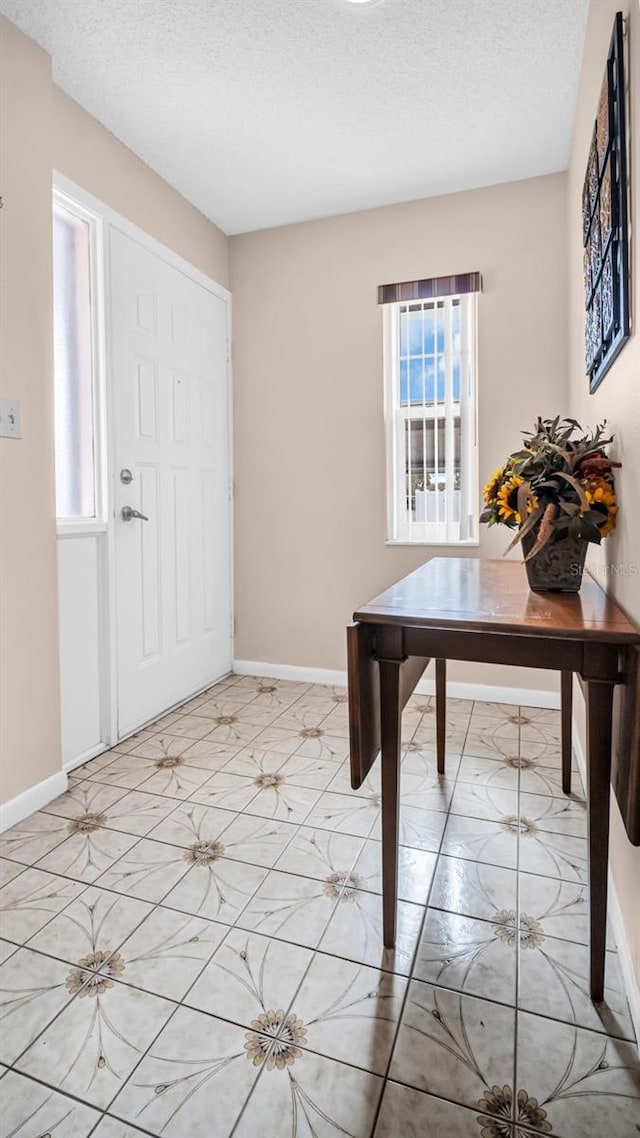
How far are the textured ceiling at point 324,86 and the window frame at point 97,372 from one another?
0.43m

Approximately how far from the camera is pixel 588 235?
1.73 meters

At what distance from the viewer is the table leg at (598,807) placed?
1.10 meters

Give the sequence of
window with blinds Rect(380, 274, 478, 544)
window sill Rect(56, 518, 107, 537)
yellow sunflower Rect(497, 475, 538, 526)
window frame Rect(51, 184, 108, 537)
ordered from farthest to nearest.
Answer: window with blinds Rect(380, 274, 478, 544) → window frame Rect(51, 184, 108, 537) → window sill Rect(56, 518, 107, 537) → yellow sunflower Rect(497, 475, 538, 526)

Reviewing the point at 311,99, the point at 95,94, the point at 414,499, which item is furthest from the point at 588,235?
the point at 95,94

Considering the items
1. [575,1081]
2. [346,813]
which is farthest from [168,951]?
[575,1081]

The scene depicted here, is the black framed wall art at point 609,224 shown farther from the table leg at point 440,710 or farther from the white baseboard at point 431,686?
the white baseboard at point 431,686

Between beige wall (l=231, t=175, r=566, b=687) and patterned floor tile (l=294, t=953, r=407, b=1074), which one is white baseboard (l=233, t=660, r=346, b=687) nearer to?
beige wall (l=231, t=175, r=566, b=687)

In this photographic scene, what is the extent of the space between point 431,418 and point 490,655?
2011mm

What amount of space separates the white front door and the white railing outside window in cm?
93

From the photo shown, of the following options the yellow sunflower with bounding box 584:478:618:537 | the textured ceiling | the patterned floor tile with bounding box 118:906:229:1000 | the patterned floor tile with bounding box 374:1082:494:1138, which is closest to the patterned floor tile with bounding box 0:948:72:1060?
the patterned floor tile with bounding box 118:906:229:1000

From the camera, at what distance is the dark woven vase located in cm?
139

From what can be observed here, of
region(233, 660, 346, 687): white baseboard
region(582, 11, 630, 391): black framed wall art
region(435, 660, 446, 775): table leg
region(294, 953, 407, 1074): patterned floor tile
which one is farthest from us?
region(233, 660, 346, 687): white baseboard

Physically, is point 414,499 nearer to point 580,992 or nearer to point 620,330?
point 620,330

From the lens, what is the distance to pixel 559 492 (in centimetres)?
136
